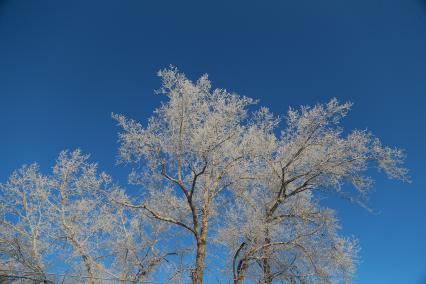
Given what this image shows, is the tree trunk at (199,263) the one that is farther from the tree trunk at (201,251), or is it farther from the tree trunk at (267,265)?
the tree trunk at (267,265)

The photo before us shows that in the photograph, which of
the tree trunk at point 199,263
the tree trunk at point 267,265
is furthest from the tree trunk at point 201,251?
the tree trunk at point 267,265

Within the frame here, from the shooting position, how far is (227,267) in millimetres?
13383

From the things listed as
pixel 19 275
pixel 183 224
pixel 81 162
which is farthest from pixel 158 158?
pixel 19 275

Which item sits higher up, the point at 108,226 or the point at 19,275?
the point at 108,226

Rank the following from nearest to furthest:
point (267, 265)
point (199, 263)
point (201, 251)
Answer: point (199, 263), point (201, 251), point (267, 265)

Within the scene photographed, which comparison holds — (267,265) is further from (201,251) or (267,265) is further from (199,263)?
(199,263)

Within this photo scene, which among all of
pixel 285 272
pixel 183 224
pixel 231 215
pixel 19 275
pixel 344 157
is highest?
pixel 344 157

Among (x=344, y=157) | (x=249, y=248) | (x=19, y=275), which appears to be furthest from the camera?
(x=344, y=157)

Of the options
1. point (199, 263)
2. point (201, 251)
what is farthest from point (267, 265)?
point (199, 263)

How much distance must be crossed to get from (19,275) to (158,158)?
5.10 meters

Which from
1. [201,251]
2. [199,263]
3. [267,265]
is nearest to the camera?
[199,263]

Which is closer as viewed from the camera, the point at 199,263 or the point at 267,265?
the point at 199,263

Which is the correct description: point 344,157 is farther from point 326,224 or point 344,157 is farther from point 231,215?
point 231,215

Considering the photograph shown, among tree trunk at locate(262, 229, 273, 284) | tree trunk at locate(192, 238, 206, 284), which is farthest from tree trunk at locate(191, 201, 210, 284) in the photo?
tree trunk at locate(262, 229, 273, 284)
